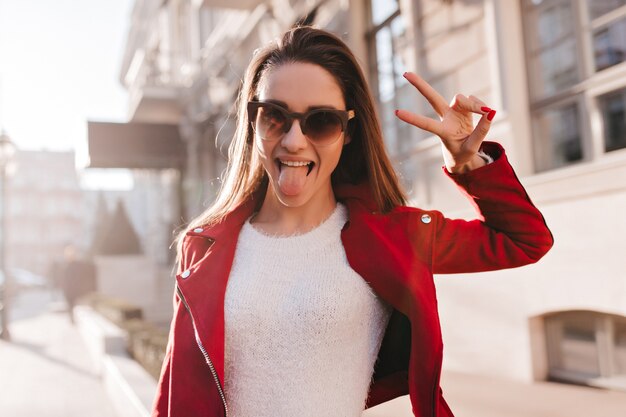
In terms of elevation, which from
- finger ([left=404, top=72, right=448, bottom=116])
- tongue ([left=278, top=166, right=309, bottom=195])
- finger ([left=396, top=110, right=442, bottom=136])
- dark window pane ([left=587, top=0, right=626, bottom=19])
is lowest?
tongue ([left=278, top=166, right=309, bottom=195])

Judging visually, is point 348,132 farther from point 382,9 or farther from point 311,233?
point 382,9

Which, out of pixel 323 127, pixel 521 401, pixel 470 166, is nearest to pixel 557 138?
pixel 521 401

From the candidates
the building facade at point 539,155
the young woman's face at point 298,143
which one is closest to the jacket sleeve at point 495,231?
the young woman's face at point 298,143

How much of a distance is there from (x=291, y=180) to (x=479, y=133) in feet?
1.80

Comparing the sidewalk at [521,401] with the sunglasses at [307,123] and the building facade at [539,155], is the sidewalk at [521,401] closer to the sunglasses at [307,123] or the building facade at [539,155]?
the building facade at [539,155]

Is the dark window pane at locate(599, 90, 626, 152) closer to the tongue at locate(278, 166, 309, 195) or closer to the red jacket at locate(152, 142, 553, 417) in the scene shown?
the red jacket at locate(152, 142, 553, 417)

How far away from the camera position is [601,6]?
15.0 feet

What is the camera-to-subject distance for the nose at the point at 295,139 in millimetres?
1788

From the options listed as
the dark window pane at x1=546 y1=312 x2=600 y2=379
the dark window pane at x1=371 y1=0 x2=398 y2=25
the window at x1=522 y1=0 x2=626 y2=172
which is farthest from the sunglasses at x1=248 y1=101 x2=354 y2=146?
the dark window pane at x1=371 y1=0 x2=398 y2=25

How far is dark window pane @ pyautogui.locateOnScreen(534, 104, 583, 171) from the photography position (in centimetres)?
495

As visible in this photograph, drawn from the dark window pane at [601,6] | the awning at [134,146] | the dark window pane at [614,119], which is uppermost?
the awning at [134,146]

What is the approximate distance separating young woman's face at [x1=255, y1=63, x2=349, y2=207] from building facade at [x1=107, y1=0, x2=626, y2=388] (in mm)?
1364

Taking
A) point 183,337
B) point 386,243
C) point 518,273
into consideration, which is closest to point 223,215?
point 183,337

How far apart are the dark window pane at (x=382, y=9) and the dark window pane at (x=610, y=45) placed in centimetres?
302
